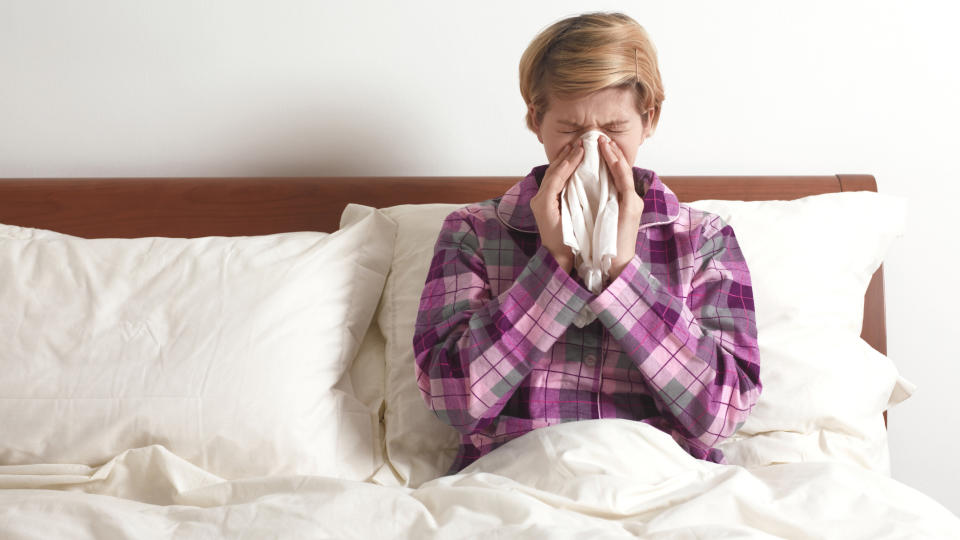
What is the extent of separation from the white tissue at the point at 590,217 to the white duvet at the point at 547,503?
0.21m

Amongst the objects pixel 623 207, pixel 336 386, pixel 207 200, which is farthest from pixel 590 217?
pixel 207 200

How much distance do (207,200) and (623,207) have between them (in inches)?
33.4

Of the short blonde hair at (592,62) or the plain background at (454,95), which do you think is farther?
the plain background at (454,95)

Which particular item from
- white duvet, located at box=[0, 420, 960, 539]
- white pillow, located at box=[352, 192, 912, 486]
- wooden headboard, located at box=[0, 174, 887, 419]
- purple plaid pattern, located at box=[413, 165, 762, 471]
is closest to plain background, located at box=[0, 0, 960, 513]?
wooden headboard, located at box=[0, 174, 887, 419]

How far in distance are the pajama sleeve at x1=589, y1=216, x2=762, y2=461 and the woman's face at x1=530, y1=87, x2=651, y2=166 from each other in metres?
0.19

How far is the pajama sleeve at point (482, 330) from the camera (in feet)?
3.79

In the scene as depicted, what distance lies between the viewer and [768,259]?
1440mm

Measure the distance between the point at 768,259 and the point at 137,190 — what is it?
1182mm

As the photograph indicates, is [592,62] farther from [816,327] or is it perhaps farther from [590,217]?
[816,327]

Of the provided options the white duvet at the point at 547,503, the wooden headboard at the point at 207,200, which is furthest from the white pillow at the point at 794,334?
the white duvet at the point at 547,503

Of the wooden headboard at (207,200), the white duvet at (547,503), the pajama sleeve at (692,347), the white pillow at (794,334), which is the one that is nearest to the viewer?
the white duvet at (547,503)

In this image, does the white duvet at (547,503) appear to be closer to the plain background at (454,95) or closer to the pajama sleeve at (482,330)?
the pajama sleeve at (482,330)

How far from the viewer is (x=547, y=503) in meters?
1.02

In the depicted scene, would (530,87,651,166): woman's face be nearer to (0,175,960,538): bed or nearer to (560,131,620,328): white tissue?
(560,131,620,328): white tissue
